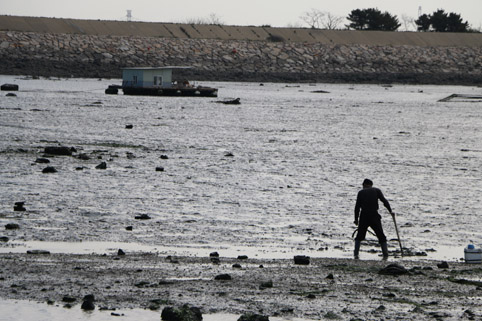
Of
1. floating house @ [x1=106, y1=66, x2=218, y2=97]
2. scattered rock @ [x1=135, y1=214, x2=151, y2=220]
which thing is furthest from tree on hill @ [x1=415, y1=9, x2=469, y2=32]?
scattered rock @ [x1=135, y1=214, x2=151, y2=220]

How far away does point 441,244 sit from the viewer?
14570 millimetres

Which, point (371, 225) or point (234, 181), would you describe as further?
point (234, 181)

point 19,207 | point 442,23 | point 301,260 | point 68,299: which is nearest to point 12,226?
point 19,207

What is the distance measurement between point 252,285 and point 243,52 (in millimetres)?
97400

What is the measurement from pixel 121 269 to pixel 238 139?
66.0 feet

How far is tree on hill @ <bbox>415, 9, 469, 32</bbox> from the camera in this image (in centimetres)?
13675

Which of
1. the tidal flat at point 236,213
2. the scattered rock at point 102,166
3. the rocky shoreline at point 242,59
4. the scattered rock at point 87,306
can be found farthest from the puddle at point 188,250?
the rocky shoreline at point 242,59

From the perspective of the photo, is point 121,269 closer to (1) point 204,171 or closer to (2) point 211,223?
(2) point 211,223

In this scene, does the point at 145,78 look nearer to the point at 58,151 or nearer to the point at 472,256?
the point at 58,151

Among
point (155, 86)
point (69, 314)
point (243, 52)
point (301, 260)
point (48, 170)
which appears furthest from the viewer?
point (243, 52)

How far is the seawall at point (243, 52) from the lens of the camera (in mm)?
95312

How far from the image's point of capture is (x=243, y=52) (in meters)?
107

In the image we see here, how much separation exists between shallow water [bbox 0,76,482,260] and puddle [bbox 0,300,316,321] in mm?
3448

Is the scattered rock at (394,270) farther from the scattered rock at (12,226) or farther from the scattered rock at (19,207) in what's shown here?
the scattered rock at (19,207)
